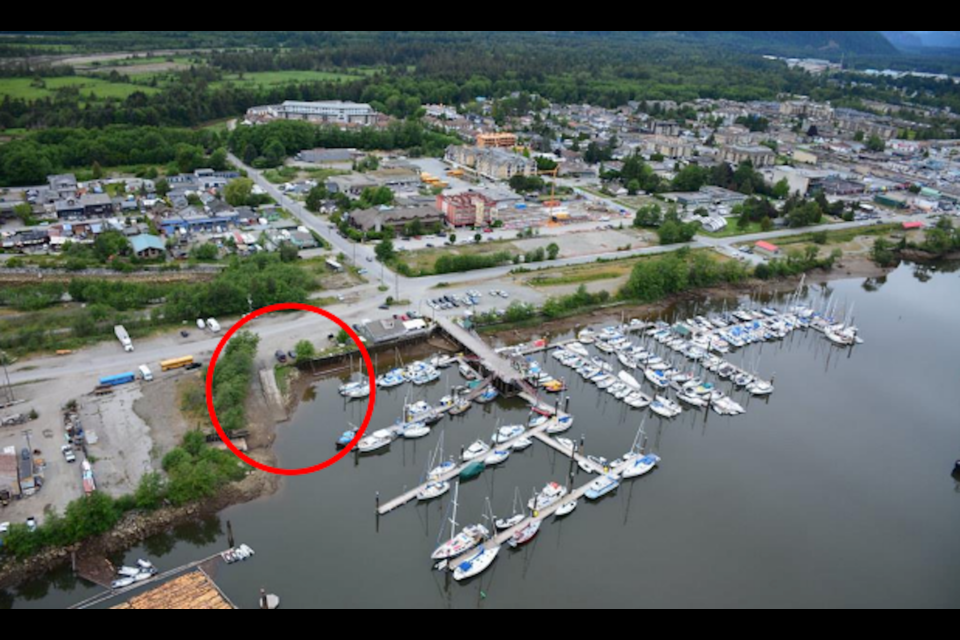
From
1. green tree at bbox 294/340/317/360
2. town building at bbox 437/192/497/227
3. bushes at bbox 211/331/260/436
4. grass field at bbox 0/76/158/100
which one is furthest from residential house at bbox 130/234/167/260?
grass field at bbox 0/76/158/100

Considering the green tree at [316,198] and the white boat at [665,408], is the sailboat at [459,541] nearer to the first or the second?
the white boat at [665,408]

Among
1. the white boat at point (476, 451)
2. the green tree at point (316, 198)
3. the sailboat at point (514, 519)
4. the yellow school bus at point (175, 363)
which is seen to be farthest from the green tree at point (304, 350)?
the green tree at point (316, 198)

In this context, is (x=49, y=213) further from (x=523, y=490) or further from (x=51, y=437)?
(x=523, y=490)

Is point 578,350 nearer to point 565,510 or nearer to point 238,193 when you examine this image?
point 565,510

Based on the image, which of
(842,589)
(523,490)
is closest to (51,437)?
(523,490)

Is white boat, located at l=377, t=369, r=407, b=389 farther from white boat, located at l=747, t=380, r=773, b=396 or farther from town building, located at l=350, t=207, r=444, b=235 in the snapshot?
town building, located at l=350, t=207, r=444, b=235
